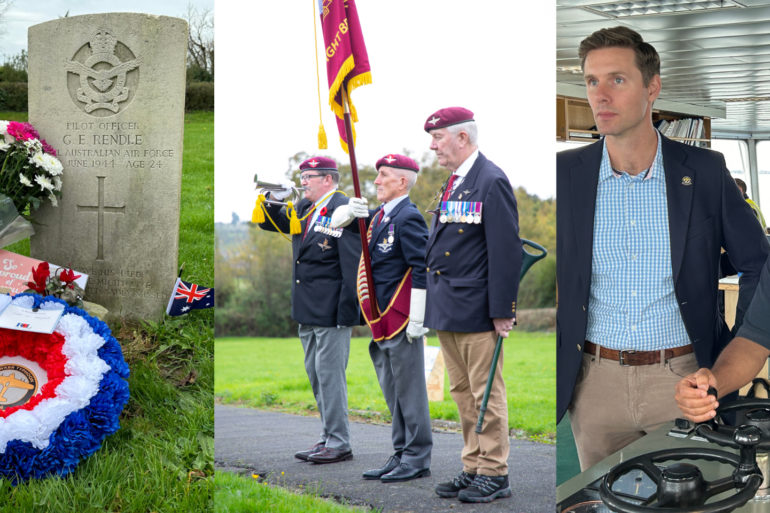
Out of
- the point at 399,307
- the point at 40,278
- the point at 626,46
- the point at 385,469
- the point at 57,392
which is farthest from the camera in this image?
the point at 40,278

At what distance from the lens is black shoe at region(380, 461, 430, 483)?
272cm

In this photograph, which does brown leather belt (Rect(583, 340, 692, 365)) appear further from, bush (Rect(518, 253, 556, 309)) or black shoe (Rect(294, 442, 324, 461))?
black shoe (Rect(294, 442, 324, 461))

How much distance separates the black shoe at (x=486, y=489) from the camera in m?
2.57

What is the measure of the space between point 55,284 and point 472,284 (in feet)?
8.64

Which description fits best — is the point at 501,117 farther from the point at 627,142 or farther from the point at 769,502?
the point at 769,502

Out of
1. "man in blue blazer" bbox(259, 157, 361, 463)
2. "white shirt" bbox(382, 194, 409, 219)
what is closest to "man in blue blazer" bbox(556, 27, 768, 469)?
"white shirt" bbox(382, 194, 409, 219)

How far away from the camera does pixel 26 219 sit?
4.80 metres

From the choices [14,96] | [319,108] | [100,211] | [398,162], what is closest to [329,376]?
[398,162]

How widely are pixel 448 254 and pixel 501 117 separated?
43 cm

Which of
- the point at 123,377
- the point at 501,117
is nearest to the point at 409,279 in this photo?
the point at 501,117

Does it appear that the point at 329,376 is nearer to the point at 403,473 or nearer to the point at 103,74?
the point at 403,473

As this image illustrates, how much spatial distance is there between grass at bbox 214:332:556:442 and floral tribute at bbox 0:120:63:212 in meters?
2.27

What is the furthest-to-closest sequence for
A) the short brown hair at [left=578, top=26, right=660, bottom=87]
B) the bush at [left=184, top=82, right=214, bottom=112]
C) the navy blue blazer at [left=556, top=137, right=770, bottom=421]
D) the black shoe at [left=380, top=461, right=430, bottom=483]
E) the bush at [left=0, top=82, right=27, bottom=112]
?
1. the bush at [left=0, top=82, right=27, bottom=112]
2. the bush at [left=184, top=82, right=214, bottom=112]
3. the black shoe at [left=380, top=461, right=430, bottom=483]
4. the short brown hair at [left=578, top=26, right=660, bottom=87]
5. the navy blue blazer at [left=556, top=137, right=770, bottom=421]

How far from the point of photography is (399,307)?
2.65 meters
